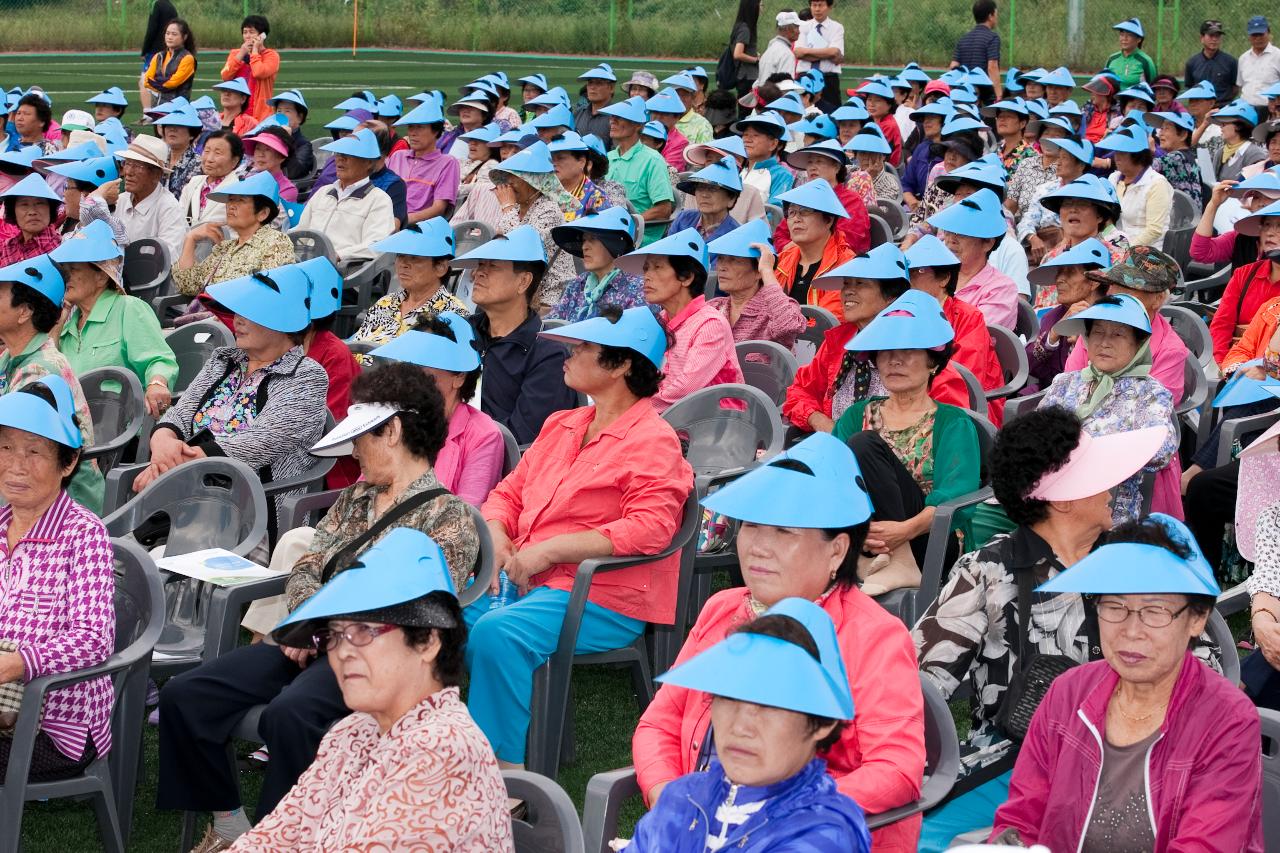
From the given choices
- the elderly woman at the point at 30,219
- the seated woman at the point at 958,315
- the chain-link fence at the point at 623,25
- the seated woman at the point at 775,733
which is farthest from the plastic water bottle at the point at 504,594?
the chain-link fence at the point at 623,25

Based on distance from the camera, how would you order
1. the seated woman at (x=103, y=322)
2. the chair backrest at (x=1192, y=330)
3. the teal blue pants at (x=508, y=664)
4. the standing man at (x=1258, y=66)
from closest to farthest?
the teal blue pants at (x=508, y=664) → the seated woman at (x=103, y=322) → the chair backrest at (x=1192, y=330) → the standing man at (x=1258, y=66)

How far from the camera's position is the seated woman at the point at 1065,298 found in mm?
7070

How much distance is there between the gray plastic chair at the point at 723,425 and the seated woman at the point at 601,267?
1.43 metres

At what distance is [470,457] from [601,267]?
2.52 metres

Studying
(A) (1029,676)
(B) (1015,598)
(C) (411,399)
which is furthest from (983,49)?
(A) (1029,676)

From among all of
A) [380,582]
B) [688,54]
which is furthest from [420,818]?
[688,54]

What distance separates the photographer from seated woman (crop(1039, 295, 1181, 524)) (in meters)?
5.44

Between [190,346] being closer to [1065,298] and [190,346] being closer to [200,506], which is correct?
[200,506]

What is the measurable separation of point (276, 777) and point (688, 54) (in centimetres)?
2481

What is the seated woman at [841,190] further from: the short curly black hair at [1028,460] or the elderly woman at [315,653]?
the short curly black hair at [1028,460]

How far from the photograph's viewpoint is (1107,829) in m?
3.22

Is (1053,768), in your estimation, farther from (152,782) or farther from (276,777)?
(152,782)

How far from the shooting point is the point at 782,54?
1567 cm

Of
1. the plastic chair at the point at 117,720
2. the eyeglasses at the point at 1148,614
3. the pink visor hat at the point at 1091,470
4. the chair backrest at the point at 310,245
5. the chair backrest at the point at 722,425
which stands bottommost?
the plastic chair at the point at 117,720
